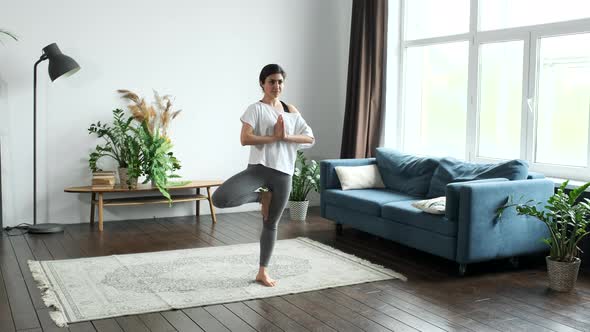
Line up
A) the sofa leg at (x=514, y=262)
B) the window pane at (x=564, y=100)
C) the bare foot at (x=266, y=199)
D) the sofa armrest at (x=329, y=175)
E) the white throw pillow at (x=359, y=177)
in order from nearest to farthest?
the bare foot at (x=266, y=199) < the sofa leg at (x=514, y=262) < the window pane at (x=564, y=100) < the white throw pillow at (x=359, y=177) < the sofa armrest at (x=329, y=175)

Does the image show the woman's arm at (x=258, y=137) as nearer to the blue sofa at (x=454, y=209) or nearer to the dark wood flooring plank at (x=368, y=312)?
the dark wood flooring plank at (x=368, y=312)

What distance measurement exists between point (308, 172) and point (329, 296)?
111 inches

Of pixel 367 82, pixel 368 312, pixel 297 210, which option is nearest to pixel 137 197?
pixel 297 210

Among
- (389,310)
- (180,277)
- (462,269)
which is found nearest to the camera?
(389,310)

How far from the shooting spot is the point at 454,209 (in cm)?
440

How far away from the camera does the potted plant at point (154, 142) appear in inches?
239

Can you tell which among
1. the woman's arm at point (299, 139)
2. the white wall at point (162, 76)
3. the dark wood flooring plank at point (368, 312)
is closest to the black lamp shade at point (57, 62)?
the white wall at point (162, 76)

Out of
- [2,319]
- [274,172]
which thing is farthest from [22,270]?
[274,172]

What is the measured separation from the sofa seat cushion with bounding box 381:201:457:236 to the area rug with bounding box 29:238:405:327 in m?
0.43

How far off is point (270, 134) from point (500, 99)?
8.58 feet

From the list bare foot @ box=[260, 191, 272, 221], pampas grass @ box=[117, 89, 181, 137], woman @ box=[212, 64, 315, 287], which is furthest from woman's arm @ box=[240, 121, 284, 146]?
pampas grass @ box=[117, 89, 181, 137]

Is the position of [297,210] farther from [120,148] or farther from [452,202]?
[452,202]

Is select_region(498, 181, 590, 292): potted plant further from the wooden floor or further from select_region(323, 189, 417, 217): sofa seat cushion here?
select_region(323, 189, 417, 217): sofa seat cushion

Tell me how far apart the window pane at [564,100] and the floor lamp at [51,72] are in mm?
3844
